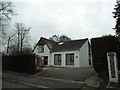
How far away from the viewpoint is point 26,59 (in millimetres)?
18359

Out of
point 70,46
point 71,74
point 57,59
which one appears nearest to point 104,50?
point 71,74

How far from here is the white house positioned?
2678cm

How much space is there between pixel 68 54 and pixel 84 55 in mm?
3146

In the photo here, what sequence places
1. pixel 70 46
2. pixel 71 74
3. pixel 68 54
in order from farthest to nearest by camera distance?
pixel 70 46 < pixel 68 54 < pixel 71 74

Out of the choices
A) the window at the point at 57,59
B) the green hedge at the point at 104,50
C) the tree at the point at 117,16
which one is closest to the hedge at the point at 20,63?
the green hedge at the point at 104,50

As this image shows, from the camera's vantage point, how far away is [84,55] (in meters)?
27.8

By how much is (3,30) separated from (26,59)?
5.83 metres

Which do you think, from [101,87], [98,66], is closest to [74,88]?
[101,87]

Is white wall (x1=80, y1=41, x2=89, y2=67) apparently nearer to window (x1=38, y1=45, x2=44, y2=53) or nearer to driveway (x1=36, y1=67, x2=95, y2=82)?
window (x1=38, y1=45, x2=44, y2=53)

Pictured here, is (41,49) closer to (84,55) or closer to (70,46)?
(70,46)

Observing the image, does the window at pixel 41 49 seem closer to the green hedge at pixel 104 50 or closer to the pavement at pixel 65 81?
the pavement at pixel 65 81

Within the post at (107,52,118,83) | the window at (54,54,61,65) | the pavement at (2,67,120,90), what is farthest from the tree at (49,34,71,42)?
the post at (107,52,118,83)

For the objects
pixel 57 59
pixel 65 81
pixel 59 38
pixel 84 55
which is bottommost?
pixel 65 81

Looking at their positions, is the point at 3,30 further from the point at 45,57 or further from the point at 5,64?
the point at 45,57
